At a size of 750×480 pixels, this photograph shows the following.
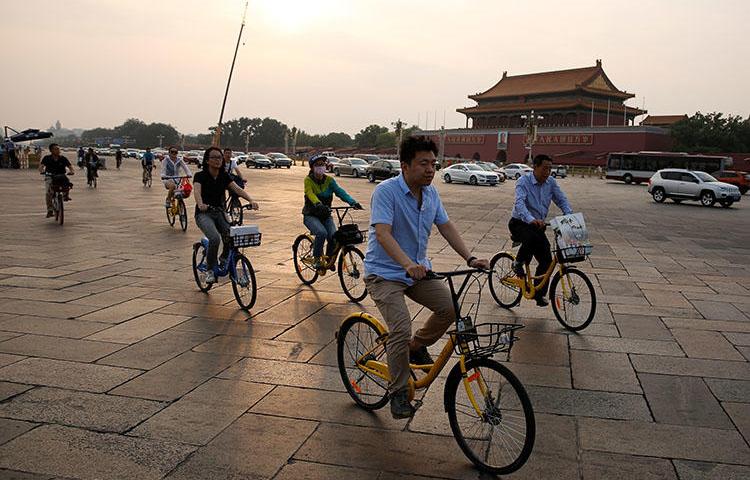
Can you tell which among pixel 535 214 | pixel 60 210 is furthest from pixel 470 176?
pixel 535 214

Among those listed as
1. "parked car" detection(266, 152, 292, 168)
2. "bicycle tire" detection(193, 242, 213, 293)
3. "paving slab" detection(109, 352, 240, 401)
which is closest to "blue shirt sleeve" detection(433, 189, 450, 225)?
"paving slab" detection(109, 352, 240, 401)

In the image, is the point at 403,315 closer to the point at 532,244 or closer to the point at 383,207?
the point at 383,207

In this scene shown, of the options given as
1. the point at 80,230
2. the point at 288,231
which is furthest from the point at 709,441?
the point at 80,230

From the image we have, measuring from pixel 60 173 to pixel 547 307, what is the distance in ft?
30.4

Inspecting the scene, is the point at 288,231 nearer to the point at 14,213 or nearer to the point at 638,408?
the point at 14,213

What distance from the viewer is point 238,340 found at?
15.9 ft

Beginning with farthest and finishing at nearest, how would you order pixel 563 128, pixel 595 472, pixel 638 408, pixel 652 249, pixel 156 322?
pixel 563 128 → pixel 652 249 → pixel 156 322 → pixel 638 408 → pixel 595 472

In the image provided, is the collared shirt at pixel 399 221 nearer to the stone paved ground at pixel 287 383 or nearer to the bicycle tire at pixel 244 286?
the stone paved ground at pixel 287 383

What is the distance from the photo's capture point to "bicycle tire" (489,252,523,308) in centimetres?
602

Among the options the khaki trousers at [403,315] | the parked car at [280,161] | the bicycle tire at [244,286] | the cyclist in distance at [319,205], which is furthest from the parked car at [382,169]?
the khaki trousers at [403,315]

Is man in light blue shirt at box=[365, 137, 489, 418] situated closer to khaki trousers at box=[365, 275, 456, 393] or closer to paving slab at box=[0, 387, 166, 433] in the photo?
khaki trousers at box=[365, 275, 456, 393]

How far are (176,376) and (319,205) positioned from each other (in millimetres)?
2767

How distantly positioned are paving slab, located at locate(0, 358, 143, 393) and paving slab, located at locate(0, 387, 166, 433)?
111 millimetres

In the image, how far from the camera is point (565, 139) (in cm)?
5569
